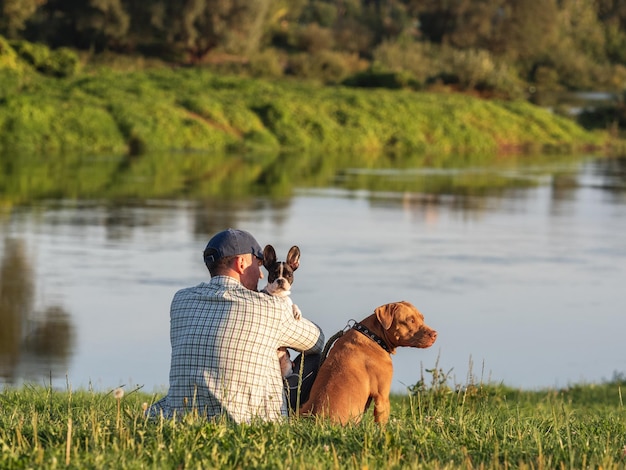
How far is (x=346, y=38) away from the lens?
67.8 metres

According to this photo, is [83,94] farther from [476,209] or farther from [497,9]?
[497,9]

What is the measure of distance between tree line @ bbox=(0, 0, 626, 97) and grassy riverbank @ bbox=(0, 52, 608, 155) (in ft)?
11.9

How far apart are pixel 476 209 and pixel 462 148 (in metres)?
20.1

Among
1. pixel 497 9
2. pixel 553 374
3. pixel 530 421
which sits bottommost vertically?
pixel 553 374

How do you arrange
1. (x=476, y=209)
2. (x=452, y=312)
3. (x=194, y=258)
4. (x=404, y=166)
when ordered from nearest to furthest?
(x=452, y=312)
(x=194, y=258)
(x=476, y=209)
(x=404, y=166)

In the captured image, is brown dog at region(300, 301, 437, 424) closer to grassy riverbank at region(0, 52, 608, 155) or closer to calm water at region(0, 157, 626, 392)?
calm water at region(0, 157, 626, 392)

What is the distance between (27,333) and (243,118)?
91.7 feet

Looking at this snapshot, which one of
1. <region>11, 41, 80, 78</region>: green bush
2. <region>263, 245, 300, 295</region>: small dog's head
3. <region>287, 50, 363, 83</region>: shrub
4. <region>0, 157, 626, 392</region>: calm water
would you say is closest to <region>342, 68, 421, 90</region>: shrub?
<region>287, 50, 363, 83</region>: shrub

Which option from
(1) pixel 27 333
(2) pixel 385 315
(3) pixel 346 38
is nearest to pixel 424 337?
(2) pixel 385 315

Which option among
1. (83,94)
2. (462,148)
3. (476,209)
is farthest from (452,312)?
(462,148)

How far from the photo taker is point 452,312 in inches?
573

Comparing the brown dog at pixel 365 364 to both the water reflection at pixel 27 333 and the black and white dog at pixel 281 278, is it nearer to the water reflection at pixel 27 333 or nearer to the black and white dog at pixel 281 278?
the black and white dog at pixel 281 278

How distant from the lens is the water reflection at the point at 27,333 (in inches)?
441

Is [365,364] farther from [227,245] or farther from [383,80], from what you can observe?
[383,80]
